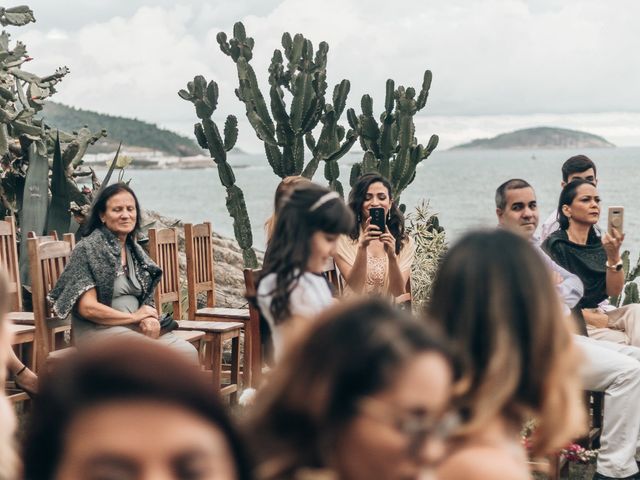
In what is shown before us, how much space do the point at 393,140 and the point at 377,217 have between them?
5088 millimetres

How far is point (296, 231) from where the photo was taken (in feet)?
12.0

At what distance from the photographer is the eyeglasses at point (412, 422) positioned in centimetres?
117

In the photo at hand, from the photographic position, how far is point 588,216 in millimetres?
5582

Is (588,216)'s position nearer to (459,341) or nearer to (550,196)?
(459,341)

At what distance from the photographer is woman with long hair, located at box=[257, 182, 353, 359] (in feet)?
11.6

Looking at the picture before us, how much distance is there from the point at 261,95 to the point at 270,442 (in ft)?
33.1

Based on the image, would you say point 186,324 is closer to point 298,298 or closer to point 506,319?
point 298,298

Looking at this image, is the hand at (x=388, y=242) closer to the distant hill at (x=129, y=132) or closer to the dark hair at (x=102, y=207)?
the dark hair at (x=102, y=207)

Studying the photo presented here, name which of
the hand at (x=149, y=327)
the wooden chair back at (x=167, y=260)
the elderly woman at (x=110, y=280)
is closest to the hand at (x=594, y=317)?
the elderly woman at (x=110, y=280)

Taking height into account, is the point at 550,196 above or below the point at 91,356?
below

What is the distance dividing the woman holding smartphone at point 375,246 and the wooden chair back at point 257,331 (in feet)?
1.79

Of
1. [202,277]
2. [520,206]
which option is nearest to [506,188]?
[520,206]

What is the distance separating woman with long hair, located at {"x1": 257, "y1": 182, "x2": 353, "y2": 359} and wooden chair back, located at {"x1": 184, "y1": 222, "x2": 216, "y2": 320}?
3.70 meters

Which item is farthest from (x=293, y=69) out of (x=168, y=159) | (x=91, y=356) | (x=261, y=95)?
(x=168, y=159)
